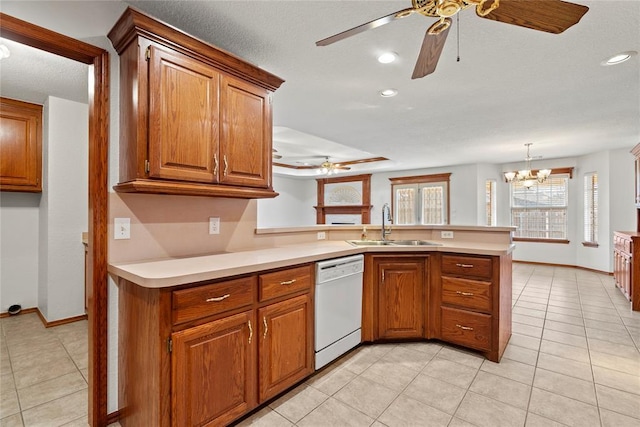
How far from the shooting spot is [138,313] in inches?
60.3

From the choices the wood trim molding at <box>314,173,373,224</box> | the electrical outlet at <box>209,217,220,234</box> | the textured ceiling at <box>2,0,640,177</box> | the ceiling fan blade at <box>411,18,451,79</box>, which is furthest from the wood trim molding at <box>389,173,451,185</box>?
the electrical outlet at <box>209,217,220,234</box>

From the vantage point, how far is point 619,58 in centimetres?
232

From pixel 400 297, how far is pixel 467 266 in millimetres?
623

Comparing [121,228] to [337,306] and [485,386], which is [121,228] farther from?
[485,386]

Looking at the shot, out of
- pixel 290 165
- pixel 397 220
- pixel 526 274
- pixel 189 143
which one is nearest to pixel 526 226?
pixel 526 274

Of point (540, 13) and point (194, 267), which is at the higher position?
point (540, 13)

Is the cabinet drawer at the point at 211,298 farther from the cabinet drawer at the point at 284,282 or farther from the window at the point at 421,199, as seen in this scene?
the window at the point at 421,199

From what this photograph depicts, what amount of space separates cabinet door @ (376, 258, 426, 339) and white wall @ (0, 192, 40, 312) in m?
3.92

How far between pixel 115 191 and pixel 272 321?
1.22 metres

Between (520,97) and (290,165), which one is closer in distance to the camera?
(520,97)

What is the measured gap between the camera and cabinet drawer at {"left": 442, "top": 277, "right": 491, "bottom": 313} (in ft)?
7.98

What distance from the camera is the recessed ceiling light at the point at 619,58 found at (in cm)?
225

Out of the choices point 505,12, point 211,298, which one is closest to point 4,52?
point 211,298

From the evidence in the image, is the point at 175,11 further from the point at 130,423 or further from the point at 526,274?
the point at 526,274
